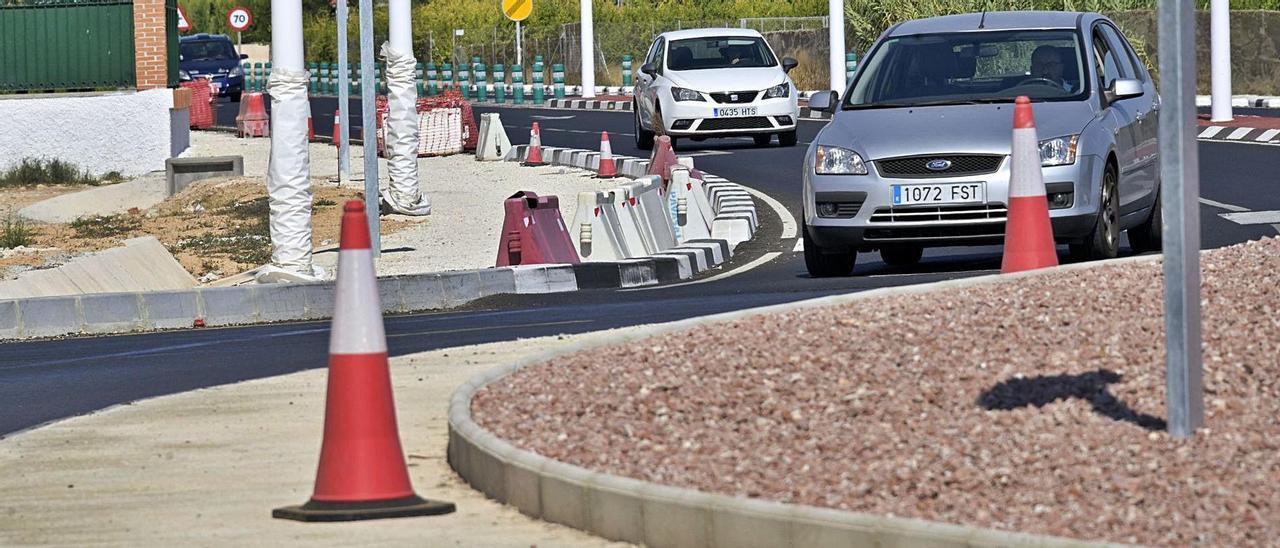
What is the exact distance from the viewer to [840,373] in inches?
300

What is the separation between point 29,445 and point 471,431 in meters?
2.14

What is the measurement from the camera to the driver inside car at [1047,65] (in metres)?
14.0

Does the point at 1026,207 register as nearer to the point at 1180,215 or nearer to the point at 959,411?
the point at 959,411

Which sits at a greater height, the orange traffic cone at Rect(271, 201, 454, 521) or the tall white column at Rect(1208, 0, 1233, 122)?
the tall white column at Rect(1208, 0, 1233, 122)

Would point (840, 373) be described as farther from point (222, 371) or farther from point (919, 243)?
point (919, 243)

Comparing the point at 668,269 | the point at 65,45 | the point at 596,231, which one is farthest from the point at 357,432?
the point at 65,45

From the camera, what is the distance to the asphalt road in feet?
33.7

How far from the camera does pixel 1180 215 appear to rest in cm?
627

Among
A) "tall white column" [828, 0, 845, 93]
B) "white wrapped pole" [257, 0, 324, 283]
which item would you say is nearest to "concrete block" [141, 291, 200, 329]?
"white wrapped pole" [257, 0, 324, 283]

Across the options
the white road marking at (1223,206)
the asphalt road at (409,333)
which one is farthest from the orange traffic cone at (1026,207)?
the white road marking at (1223,206)

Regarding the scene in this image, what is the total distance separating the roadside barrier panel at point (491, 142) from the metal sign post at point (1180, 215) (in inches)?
1072

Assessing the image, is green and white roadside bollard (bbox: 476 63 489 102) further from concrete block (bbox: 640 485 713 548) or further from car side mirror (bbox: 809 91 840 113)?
concrete block (bbox: 640 485 713 548)

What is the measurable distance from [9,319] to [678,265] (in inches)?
181

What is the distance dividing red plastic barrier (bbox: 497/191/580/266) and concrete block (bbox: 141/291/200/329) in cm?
251
